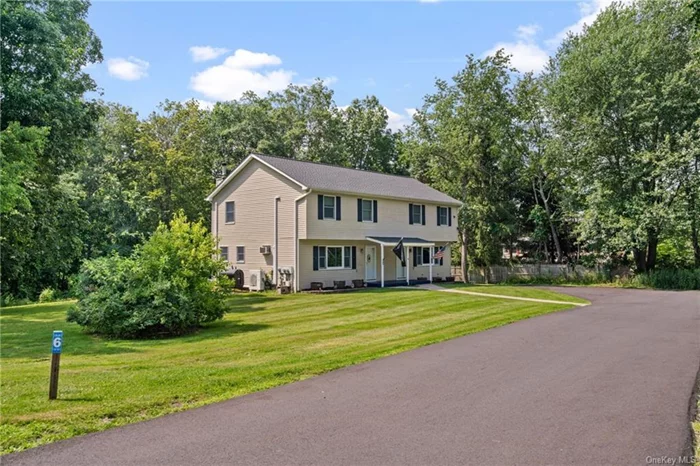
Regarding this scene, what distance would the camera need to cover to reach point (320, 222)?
23.2 metres

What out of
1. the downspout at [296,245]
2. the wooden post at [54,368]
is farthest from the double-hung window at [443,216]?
the wooden post at [54,368]

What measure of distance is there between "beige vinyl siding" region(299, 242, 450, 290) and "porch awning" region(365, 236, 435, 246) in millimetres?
668

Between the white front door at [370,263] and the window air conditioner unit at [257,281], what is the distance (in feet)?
18.2

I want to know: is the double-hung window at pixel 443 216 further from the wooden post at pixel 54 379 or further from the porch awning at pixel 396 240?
the wooden post at pixel 54 379

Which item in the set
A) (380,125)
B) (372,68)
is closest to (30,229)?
(372,68)

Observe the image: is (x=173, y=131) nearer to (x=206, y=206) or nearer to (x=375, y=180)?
(x=206, y=206)

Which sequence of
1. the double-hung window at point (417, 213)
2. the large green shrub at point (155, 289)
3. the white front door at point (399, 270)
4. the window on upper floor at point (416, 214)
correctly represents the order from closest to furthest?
the large green shrub at point (155, 289), the white front door at point (399, 270), the window on upper floor at point (416, 214), the double-hung window at point (417, 213)

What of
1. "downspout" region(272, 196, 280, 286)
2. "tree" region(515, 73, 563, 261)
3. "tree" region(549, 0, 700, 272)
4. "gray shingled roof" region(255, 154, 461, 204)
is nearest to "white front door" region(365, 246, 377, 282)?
"gray shingled roof" region(255, 154, 461, 204)

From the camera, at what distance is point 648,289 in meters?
26.7

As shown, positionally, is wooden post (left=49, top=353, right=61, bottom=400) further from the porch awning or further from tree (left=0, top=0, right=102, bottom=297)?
the porch awning

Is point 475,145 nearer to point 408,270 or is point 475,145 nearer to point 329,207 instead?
point 408,270

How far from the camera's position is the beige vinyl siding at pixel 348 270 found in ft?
75.6

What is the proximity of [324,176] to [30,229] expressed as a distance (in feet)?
43.8

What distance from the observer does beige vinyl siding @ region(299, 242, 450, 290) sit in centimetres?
2305
